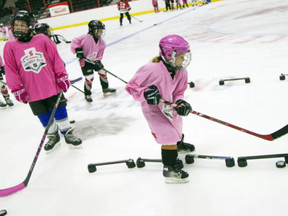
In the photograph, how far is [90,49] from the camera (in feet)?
12.2

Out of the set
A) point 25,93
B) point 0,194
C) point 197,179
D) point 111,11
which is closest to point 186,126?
point 197,179

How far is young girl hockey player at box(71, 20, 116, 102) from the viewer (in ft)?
11.8

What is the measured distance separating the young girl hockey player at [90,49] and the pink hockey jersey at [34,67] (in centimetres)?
119

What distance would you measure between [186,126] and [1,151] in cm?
174

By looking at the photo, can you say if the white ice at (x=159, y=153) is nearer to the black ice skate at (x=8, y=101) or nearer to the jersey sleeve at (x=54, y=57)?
the black ice skate at (x=8, y=101)

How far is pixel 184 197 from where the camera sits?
1.73 meters

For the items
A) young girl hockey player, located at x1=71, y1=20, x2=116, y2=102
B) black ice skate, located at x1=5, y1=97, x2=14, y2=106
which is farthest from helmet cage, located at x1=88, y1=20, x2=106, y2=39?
black ice skate, located at x1=5, y1=97, x2=14, y2=106

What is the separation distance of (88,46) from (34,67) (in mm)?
1359

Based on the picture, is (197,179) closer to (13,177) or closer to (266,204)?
(266,204)

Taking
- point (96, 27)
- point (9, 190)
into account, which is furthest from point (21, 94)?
point (96, 27)

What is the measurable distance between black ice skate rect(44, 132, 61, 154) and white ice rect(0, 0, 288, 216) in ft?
0.17

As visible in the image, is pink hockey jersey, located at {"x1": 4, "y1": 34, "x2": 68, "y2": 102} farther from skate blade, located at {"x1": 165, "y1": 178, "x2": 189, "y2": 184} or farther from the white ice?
skate blade, located at {"x1": 165, "y1": 178, "x2": 189, "y2": 184}

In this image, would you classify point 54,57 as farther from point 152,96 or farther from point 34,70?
point 152,96

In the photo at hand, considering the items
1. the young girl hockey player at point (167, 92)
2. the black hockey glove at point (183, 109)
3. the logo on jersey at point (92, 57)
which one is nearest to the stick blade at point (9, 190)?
the young girl hockey player at point (167, 92)
